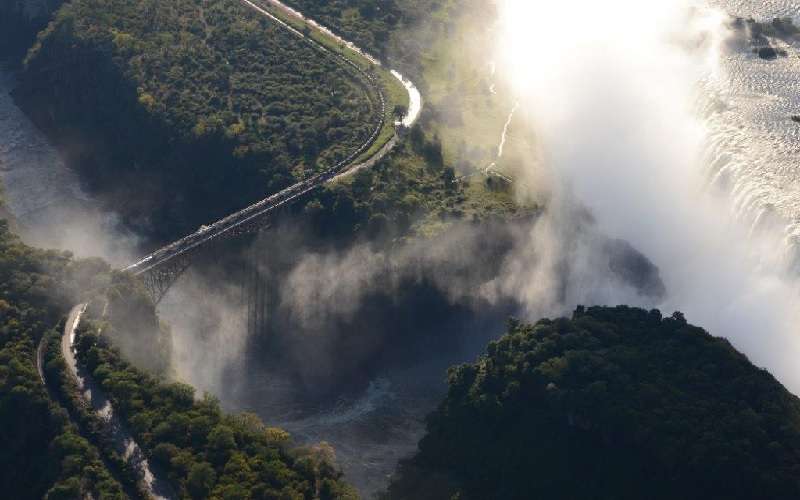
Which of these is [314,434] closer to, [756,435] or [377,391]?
[377,391]

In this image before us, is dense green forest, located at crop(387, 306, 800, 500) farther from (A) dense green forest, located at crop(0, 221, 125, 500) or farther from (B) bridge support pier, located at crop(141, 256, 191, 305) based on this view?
(B) bridge support pier, located at crop(141, 256, 191, 305)

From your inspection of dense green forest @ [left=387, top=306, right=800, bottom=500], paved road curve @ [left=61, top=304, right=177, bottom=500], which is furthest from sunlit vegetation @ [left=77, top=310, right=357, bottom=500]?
dense green forest @ [left=387, top=306, right=800, bottom=500]

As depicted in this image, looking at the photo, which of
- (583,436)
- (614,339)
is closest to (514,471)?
(583,436)

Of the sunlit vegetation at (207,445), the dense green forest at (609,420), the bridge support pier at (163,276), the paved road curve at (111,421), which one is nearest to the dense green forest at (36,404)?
the paved road curve at (111,421)

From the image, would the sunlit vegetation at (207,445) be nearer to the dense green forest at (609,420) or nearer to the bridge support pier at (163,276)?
the dense green forest at (609,420)

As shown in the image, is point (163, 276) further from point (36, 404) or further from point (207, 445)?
point (207, 445)
